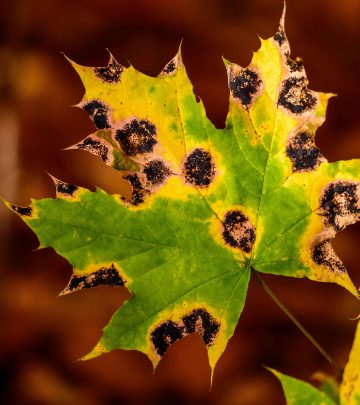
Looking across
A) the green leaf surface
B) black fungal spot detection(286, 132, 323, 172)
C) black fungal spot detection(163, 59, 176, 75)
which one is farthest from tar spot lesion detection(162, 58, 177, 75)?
the green leaf surface

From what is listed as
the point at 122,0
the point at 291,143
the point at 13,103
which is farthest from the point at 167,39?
the point at 291,143

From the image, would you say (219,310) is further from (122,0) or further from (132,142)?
(122,0)

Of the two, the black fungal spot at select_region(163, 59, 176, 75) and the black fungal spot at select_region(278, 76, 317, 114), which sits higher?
the black fungal spot at select_region(163, 59, 176, 75)

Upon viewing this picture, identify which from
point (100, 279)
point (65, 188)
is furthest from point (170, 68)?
point (100, 279)

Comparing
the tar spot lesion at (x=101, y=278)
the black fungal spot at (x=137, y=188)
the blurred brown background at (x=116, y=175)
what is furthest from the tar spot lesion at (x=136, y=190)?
the blurred brown background at (x=116, y=175)

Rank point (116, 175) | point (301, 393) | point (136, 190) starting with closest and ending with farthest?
1. point (301, 393)
2. point (136, 190)
3. point (116, 175)

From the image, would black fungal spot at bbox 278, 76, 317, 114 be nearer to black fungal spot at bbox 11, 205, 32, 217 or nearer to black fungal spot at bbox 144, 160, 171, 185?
black fungal spot at bbox 144, 160, 171, 185

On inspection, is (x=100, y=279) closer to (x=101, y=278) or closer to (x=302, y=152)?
(x=101, y=278)
